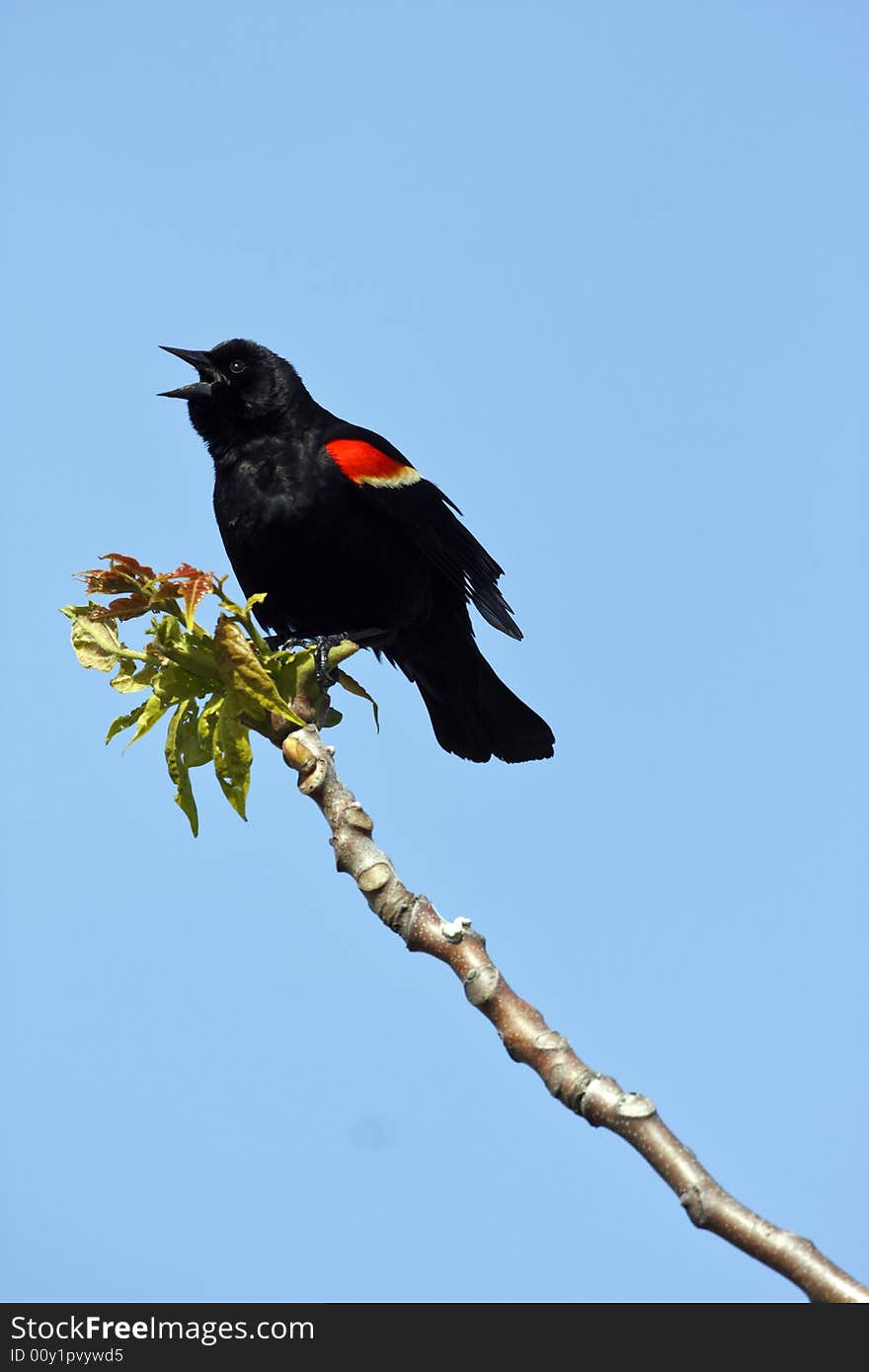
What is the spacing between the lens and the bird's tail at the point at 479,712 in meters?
5.58

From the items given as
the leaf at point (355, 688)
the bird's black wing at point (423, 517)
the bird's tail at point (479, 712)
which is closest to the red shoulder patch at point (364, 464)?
the bird's black wing at point (423, 517)

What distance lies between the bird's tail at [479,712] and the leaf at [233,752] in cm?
292

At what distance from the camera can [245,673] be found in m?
2.62

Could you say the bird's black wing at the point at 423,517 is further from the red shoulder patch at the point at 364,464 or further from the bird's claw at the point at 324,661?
the bird's claw at the point at 324,661

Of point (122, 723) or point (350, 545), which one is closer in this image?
point (122, 723)

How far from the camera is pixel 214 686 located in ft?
9.08

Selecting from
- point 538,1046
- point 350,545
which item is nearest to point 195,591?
point 538,1046

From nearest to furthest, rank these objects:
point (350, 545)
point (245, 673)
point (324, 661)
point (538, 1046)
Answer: point (538, 1046)
point (245, 673)
point (324, 661)
point (350, 545)

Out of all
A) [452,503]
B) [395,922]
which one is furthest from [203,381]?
[395,922]

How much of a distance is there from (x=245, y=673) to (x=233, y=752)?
0.17m

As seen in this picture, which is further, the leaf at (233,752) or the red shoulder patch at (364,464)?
the red shoulder patch at (364,464)

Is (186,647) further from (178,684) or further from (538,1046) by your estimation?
(538,1046)

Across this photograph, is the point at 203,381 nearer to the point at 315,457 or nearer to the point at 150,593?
the point at 315,457

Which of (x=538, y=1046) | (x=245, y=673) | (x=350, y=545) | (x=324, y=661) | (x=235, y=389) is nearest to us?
(x=538, y=1046)
